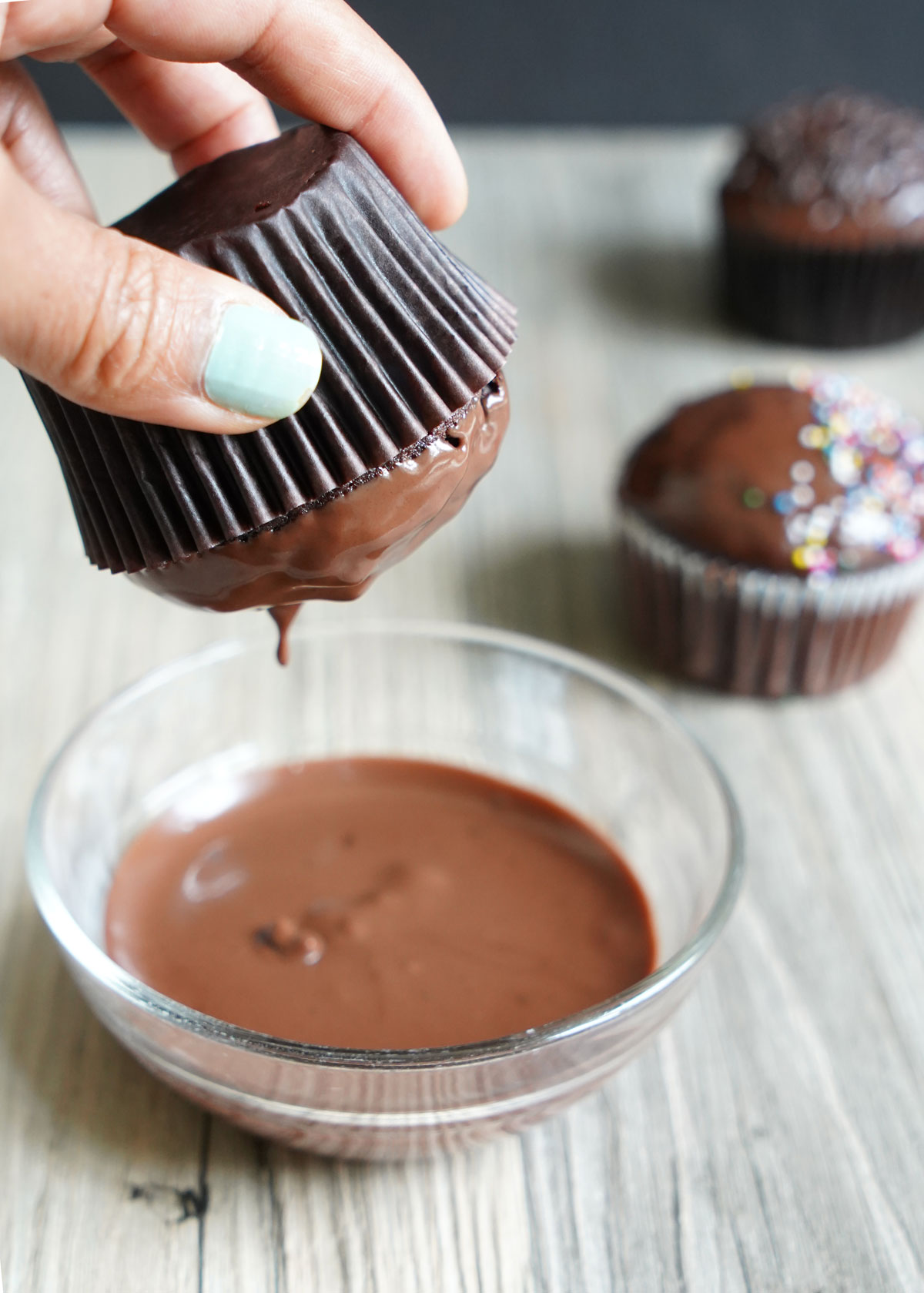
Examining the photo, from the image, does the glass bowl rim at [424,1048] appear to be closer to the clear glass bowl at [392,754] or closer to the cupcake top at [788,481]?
the clear glass bowl at [392,754]

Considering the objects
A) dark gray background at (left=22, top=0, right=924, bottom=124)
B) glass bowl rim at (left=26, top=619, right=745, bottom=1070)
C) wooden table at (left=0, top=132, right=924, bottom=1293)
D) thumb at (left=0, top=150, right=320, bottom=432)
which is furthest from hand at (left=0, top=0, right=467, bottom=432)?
dark gray background at (left=22, top=0, right=924, bottom=124)

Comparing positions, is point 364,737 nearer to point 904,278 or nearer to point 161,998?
point 161,998

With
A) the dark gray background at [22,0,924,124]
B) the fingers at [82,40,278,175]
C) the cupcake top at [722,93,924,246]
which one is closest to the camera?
the fingers at [82,40,278,175]

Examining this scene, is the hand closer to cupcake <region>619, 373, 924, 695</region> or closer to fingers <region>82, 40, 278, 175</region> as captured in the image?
fingers <region>82, 40, 278, 175</region>

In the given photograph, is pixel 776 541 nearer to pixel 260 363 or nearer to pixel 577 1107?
pixel 577 1107

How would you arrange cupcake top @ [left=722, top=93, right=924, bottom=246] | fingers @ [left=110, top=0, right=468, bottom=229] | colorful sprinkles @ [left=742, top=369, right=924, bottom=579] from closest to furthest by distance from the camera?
fingers @ [left=110, top=0, right=468, bottom=229], colorful sprinkles @ [left=742, top=369, right=924, bottom=579], cupcake top @ [left=722, top=93, right=924, bottom=246]

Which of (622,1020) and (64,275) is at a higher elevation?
(64,275)

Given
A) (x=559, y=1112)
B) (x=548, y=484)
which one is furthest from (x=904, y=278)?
(x=559, y=1112)
